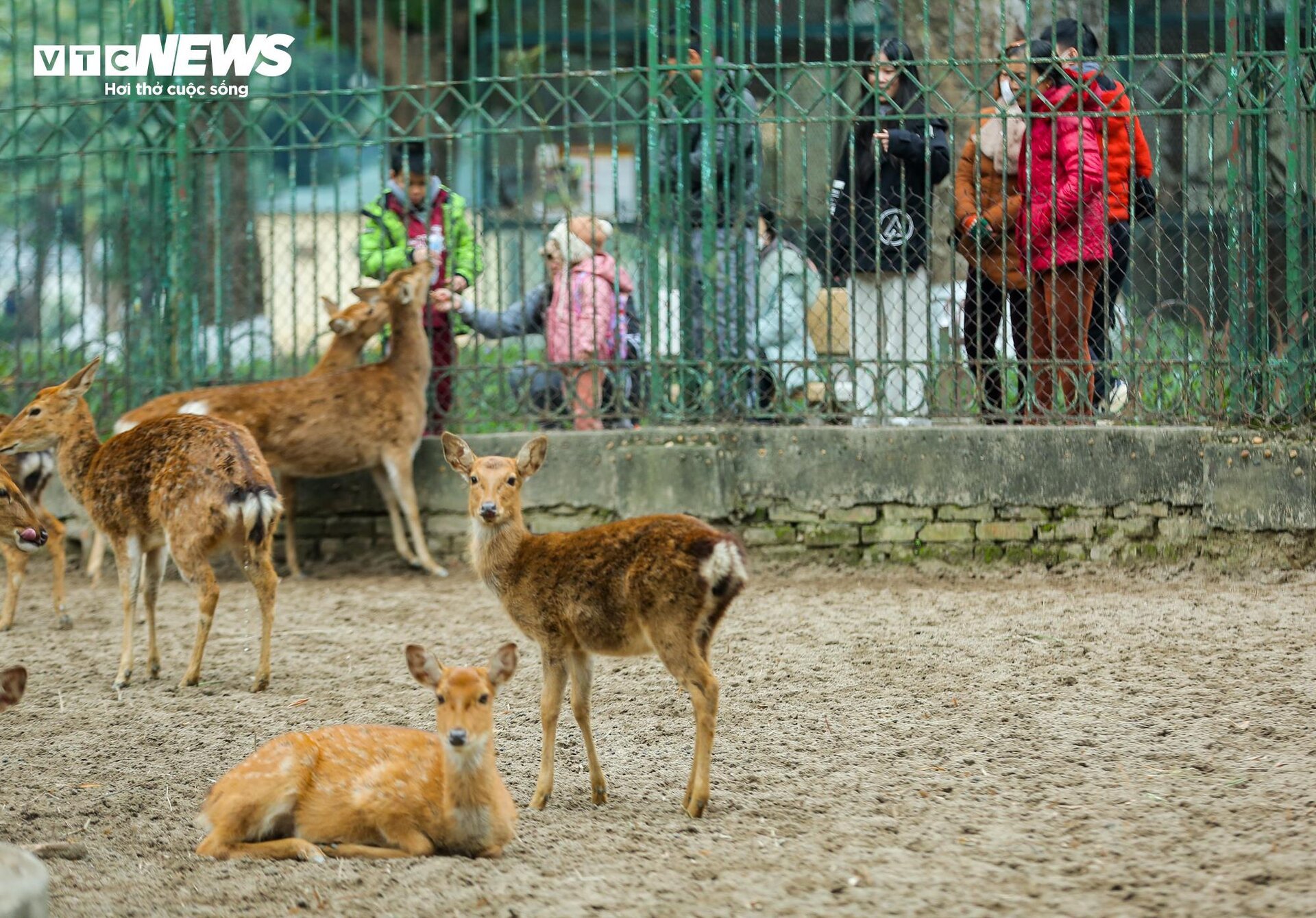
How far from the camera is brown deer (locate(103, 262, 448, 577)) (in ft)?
31.0

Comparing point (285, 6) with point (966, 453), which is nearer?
point (966, 453)

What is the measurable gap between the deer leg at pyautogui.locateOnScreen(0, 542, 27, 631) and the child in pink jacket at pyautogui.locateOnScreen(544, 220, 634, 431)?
3.15 meters

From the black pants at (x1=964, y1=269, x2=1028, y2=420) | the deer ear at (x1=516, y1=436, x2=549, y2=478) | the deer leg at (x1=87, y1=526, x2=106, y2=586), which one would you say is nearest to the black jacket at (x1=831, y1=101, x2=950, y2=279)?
the black pants at (x1=964, y1=269, x2=1028, y2=420)

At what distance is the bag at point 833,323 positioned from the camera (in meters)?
9.13

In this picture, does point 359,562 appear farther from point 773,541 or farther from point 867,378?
point 867,378

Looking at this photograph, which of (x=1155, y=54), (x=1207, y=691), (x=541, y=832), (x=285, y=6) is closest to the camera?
(x=541, y=832)

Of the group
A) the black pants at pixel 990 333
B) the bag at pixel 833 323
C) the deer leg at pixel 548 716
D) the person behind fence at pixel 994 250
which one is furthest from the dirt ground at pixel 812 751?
the bag at pixel 833 323

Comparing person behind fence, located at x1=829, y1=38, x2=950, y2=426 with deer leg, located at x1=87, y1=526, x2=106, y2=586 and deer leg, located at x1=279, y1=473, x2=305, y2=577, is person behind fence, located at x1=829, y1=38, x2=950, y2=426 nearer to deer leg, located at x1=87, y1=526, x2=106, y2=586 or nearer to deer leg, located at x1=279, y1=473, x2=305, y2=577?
deer leg, located at x1=279, y1=473, x2=305, y2=577

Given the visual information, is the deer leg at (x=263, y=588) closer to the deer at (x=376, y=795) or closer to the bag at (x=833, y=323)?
the deer at (x=376, y=795)

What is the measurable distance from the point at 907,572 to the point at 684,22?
339 cm

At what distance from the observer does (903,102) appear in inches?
358

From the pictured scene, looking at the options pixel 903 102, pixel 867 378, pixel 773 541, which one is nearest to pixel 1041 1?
pixel 903 102

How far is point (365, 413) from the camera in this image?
9547mm

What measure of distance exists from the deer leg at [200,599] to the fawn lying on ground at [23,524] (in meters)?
0.65
